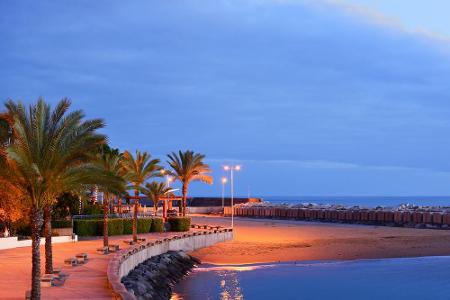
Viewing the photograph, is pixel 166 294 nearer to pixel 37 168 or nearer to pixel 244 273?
pixel 244 273

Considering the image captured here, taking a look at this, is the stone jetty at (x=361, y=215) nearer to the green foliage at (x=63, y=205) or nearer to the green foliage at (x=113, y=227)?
the green foliage at (x=113, y=227)

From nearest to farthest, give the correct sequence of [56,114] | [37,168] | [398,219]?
[37,168] < [56,114] < [398,219]

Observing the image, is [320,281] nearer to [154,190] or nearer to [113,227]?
[113,227]

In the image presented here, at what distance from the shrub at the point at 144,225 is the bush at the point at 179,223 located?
2.72 m

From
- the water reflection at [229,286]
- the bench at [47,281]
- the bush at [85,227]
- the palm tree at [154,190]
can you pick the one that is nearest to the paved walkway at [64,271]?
the bench at [47,281]

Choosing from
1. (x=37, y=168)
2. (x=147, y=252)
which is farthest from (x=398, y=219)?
(x=37, y=168)

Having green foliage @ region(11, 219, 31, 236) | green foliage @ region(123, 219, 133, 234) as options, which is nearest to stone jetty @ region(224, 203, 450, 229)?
green foliage @ region(123, 219, 133, 234)

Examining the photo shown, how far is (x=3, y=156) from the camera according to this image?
18422 mm

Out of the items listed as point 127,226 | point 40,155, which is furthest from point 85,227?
point 40,155

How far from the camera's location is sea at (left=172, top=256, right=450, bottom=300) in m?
27.0

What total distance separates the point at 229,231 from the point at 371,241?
10.3 metres

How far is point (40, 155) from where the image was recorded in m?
17.3

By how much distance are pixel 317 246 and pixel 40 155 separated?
90.2ft

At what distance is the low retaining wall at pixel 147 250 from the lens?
17.7m
